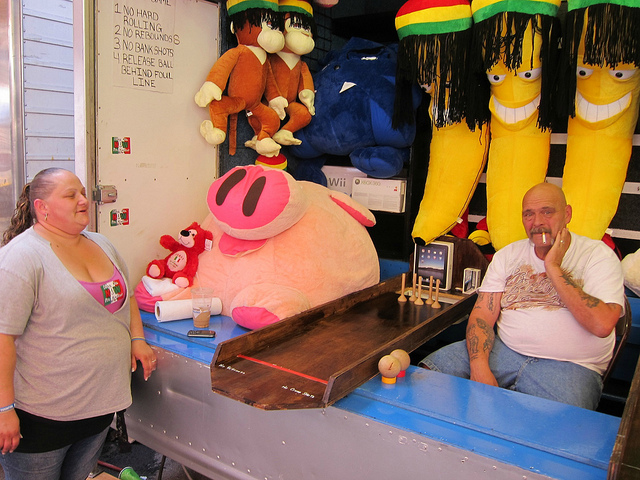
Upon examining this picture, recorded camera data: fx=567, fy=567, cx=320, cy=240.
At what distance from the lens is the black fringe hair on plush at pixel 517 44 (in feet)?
7.85

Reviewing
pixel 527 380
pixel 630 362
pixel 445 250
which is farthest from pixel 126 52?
pixel 630 362

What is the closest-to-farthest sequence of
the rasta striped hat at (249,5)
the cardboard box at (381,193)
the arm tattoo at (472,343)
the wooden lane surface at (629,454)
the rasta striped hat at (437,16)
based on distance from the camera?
the wooden lane surface at (629,454), the arm tattoo at (472,343), the rasta striped hat at (437,16), the rasta striped hat at (249,5), the cardboard box at (381,193)

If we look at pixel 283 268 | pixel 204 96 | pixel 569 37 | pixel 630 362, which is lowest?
pixel 630 362

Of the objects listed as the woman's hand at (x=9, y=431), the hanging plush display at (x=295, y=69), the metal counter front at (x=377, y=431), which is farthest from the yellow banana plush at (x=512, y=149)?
the woman's hand at (x=9, y=431)

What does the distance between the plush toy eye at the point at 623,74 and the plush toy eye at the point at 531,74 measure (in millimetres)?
288

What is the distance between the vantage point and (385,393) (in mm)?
1760

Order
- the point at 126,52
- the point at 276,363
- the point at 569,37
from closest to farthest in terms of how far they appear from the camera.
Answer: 1. the point at 276,363
2. the point at 569,37
3. the point at 126,52

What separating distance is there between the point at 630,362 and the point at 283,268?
1.52 metres

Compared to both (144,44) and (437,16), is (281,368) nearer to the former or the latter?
(144,44)

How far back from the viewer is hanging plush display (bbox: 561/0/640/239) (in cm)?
222

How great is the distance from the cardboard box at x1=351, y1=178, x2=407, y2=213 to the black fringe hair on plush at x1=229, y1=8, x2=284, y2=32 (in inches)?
38.1

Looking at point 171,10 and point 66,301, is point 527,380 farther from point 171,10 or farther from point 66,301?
point 171,10

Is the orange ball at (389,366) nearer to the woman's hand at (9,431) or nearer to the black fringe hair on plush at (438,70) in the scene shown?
the woman's hand at (9,431)

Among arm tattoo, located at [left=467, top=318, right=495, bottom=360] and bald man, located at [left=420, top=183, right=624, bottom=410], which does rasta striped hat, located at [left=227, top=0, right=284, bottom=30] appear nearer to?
bald man, located at [left=420, top=183, right=624, bottom=410]
